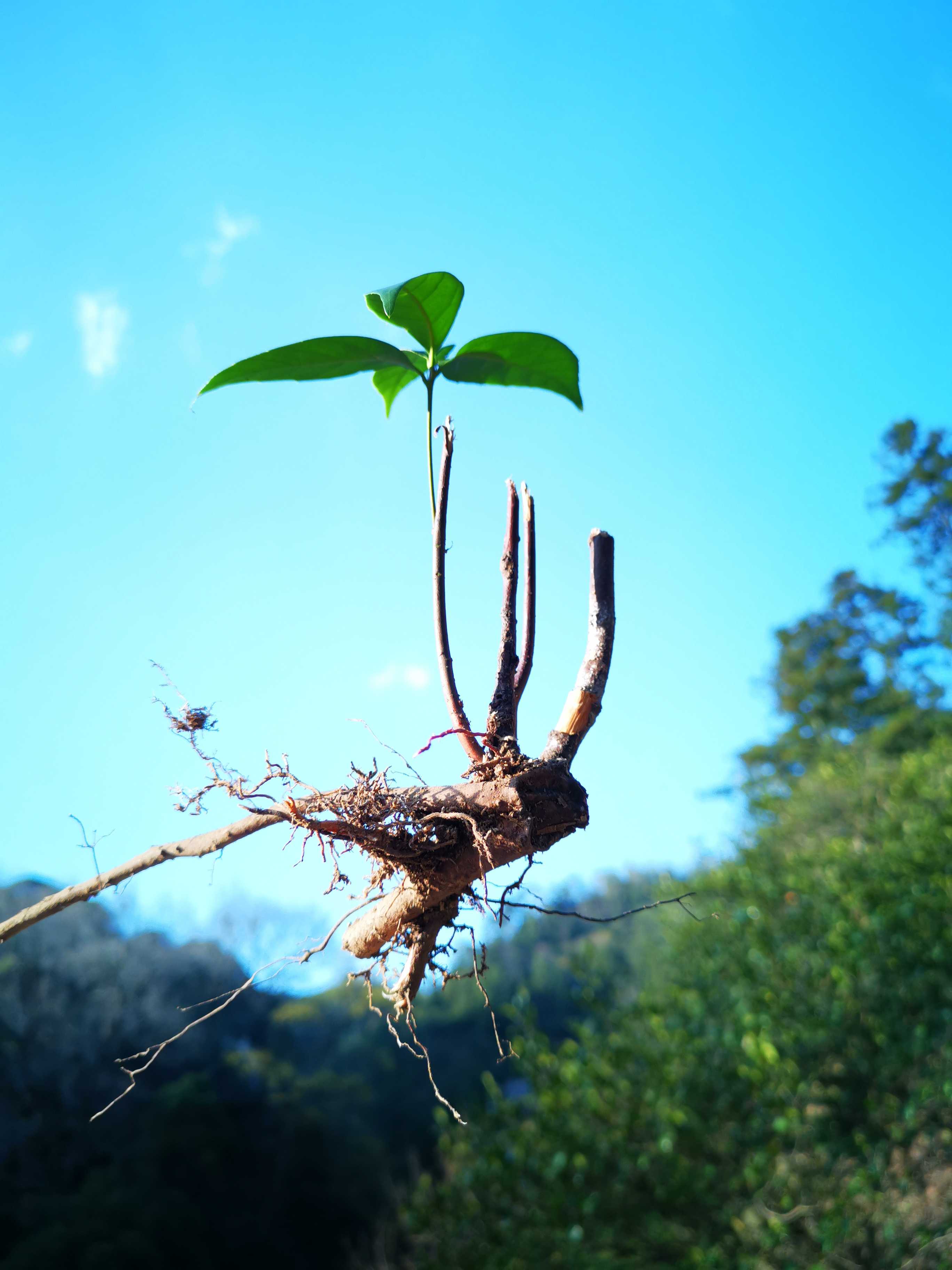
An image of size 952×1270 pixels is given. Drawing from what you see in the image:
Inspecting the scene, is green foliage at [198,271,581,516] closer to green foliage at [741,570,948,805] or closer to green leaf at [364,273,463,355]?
green leaf at [364,273,463,355]

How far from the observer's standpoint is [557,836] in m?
0.80

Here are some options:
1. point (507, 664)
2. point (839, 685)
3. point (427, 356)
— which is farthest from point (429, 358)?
point (839, 685)

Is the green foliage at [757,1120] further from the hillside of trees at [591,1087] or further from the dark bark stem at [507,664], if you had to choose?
the dark bark stem at [507,664]

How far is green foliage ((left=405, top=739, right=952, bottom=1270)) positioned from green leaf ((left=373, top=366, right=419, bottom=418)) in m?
3.70

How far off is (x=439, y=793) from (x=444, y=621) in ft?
0.58

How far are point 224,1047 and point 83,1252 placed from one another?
2096mm

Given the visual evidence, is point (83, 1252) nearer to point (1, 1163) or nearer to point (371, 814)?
point (1, 1163)

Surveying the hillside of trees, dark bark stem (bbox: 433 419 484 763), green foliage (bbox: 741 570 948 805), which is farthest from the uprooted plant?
green foliage (bbox: 741 570 948 805)

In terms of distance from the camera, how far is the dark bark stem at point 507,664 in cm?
84

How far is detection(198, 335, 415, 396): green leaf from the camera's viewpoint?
2.94 ft

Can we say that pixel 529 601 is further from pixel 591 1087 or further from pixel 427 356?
pixel 591 1087

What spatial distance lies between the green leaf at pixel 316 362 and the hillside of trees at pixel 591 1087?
3.75 metres

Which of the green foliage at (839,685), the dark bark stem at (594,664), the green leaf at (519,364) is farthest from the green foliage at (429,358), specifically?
the green foliage at (839,685)

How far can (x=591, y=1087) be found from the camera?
4266 millimetres
